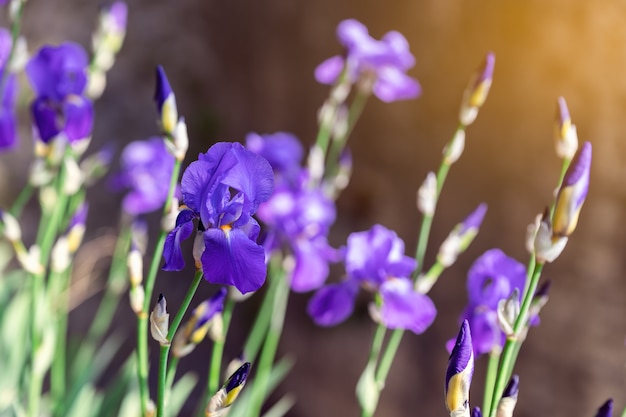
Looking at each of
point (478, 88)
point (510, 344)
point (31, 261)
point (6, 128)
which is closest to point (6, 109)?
point (6, 128)

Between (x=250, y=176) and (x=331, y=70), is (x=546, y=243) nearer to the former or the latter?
(x=250, y=176)

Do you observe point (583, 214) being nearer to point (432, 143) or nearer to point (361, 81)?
point (432, 143)

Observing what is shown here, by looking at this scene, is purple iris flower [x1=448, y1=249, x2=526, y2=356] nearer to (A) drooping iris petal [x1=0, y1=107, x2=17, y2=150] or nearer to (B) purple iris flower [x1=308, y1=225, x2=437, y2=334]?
(B) purple iris flower [x1=308, y1=225, x2=437, y2=334]

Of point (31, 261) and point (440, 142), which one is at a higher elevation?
point (31, 261)

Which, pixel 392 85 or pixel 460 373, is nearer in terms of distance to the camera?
pixel 460 373

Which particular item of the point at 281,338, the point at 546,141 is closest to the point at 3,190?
the point at 281,338

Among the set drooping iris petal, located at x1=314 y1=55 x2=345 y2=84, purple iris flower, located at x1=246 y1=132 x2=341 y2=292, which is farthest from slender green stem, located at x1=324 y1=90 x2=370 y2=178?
purple iris flower, located at x1=246 y1=132 x2=341 y2=292
